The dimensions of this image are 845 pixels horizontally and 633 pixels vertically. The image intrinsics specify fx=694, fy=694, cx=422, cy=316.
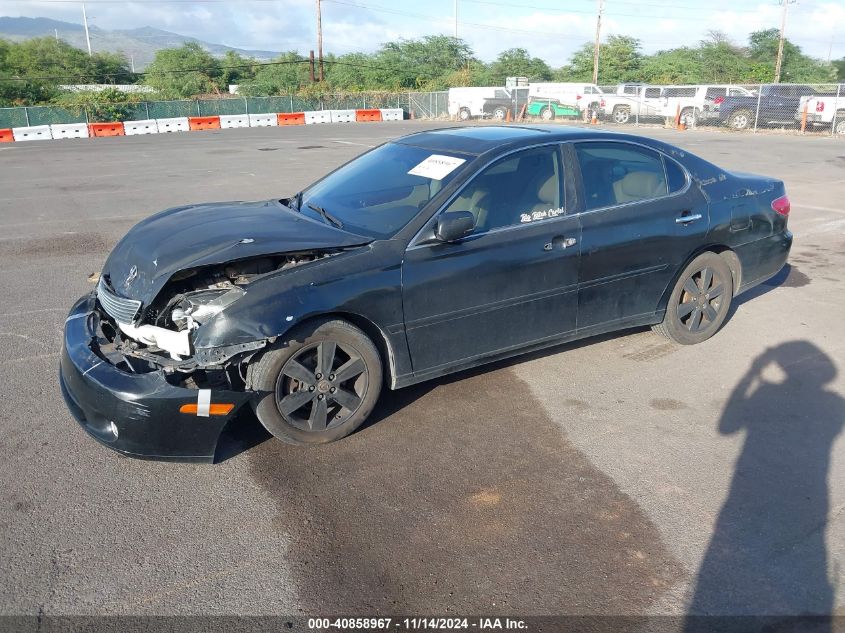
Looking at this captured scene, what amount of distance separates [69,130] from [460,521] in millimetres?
34014

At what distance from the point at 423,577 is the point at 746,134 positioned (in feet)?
93.2

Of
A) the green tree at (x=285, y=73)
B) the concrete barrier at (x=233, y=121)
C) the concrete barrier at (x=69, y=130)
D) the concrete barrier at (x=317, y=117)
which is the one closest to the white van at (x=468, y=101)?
the concrete barrier at (x=317, y=117)

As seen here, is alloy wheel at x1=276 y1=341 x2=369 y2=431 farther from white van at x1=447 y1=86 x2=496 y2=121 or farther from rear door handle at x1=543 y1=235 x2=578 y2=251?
white van at x1=447 y1=86 x2=496 y2=121

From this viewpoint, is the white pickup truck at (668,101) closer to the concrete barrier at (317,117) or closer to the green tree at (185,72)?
the concrete barrier at (317,117)

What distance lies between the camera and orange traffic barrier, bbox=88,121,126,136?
32156mm

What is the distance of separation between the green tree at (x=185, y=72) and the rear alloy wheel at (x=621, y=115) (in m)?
38.0

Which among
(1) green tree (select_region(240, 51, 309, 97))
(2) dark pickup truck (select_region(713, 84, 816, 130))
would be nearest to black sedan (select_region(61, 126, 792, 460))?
(2) dark pickup truck (select_region(713, 84, 816, 130))

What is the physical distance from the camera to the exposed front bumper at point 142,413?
339 cm

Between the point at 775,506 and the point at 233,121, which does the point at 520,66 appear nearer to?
the point at 233,121

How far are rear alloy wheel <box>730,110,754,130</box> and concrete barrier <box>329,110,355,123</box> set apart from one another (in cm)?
2245

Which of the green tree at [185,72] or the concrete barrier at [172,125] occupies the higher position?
the green tree at [185,72]

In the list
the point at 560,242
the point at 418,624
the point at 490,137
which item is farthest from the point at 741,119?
the point at 418,624

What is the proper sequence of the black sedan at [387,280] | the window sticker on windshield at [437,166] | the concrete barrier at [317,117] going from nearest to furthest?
1. the black sedan at [387,280]
2. the window sticker on windshield at [437,166]
3. the concrete barrier at [317,117]

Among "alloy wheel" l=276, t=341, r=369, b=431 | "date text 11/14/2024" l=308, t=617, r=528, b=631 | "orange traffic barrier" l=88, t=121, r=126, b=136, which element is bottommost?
"date text 11/14/2024" l=308, t=617, r=528, b=631
